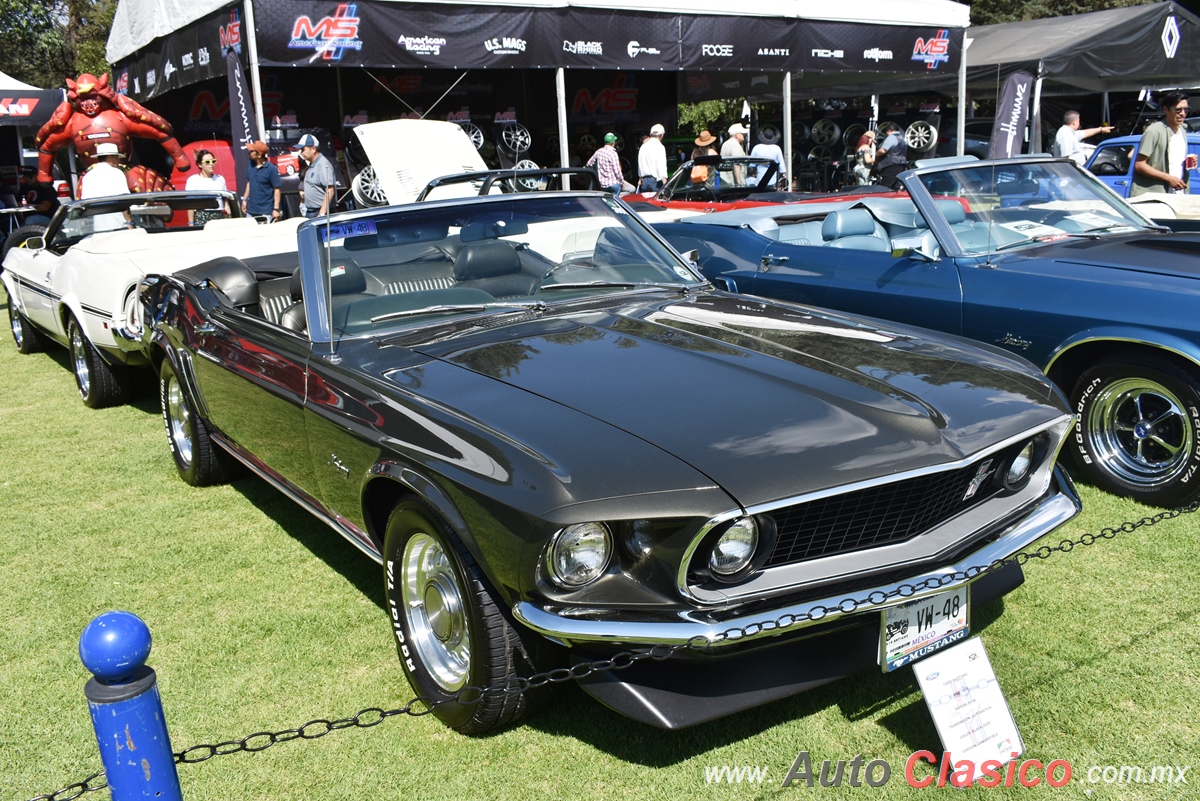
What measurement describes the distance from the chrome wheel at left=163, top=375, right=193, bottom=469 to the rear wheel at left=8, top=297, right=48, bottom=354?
191 inches

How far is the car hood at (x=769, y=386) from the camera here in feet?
8.31

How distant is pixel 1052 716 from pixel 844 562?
92cm

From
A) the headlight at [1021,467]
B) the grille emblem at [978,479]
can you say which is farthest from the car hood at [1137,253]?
the grille emblem at [978,479]

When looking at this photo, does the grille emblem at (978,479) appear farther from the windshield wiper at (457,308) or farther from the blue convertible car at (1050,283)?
the blue convertible car at (1050,283)

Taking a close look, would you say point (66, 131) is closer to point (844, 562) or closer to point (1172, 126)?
point (1172, 126)

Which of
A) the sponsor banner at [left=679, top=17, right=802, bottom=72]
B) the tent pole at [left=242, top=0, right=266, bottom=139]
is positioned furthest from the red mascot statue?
the sponsor banner at [left=679, top=17, right=802, bottom=72]

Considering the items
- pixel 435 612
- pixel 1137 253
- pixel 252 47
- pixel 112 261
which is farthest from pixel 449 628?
pixel 252 47

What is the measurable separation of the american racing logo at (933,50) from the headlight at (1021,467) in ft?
53.2

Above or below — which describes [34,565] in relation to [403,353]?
below

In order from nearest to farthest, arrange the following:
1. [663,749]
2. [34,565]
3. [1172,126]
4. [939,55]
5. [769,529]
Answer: [769,529] < [663,749] < [34,565] < [1172,126] < [939,55]

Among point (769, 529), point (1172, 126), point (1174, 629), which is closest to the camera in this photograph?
point (769, 529)

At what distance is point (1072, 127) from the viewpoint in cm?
1542

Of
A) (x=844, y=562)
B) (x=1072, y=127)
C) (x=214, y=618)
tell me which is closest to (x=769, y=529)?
(x=844, y=562)

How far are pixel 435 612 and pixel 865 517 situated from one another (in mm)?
1271
